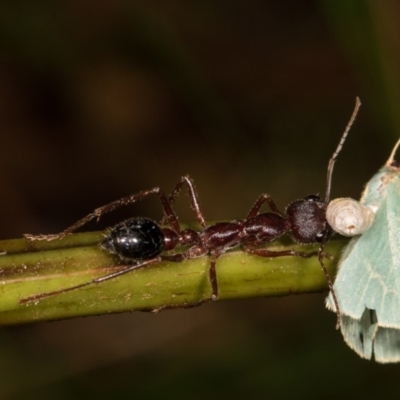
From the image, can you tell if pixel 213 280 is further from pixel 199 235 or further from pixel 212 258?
pixel 199 235

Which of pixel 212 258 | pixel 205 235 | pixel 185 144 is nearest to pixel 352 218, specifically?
pixel 212 258

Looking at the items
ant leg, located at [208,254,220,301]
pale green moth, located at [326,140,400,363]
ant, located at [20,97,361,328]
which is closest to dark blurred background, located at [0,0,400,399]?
ant, located at [20,97,361,328]

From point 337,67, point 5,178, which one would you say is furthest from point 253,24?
point 5,178

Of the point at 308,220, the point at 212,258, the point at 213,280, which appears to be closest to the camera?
the point at 213,280

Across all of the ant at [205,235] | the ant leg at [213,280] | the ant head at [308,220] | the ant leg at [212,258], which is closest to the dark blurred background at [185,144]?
the ant head at [308,220]

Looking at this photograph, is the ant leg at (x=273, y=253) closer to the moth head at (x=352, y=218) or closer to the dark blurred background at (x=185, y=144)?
the moth head at (x=352, y=218)

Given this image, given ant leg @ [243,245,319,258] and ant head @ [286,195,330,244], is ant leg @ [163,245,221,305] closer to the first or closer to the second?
ant leg @ [243,245,319,258]
